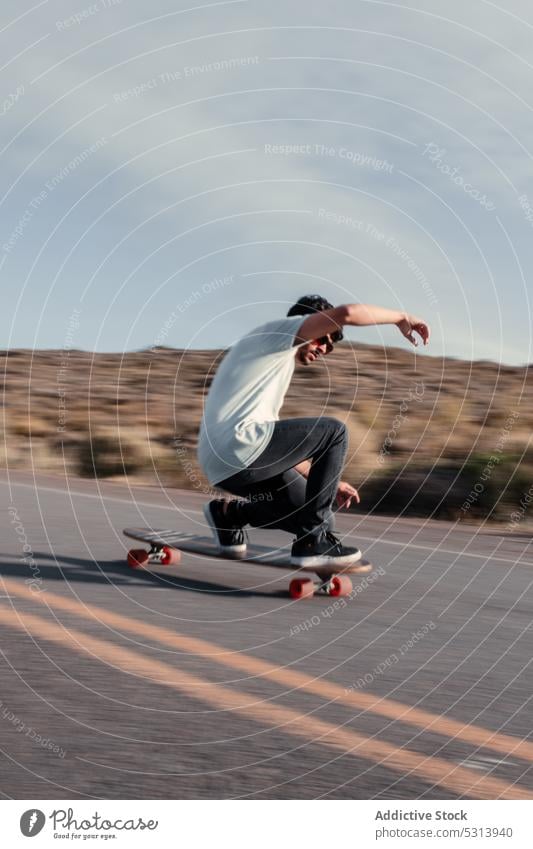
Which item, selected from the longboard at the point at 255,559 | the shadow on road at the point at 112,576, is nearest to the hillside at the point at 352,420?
the longboard at the point at 255,559

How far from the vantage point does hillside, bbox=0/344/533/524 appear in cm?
1552

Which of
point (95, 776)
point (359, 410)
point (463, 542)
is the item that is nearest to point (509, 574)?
point (463, 542)

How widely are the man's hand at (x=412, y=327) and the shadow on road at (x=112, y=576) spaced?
1.61 metres

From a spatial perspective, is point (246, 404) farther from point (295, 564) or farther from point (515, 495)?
point (515, 495)

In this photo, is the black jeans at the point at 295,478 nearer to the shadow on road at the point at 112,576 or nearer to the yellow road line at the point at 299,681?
the shadow on road at the point at 112,576

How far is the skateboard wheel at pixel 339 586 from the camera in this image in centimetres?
778

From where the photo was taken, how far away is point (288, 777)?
14.6ft

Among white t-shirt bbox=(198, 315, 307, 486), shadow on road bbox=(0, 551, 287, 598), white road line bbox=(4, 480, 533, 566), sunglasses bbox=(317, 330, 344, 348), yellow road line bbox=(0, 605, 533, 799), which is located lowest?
yellow road line bbox=(0, 605, 533, 799)

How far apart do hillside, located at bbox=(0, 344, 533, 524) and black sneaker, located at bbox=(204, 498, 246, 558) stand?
6.64 metres

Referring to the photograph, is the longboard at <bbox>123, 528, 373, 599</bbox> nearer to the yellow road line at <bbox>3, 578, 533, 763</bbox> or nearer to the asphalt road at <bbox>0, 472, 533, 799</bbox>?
the asphalt road at <bbox>0, 472, 533, 799</bbox>

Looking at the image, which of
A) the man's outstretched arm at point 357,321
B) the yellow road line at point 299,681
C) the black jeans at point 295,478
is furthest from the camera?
the black jeans at point 295,478

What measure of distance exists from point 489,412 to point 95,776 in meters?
24.0

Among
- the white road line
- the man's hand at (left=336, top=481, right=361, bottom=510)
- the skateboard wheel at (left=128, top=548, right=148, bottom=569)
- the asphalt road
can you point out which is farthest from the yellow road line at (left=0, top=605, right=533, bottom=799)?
the white road line

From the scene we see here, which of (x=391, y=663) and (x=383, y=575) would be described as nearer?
(x=391, y=663)
